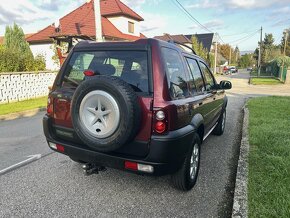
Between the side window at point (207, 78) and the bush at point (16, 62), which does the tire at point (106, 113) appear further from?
the bush at point (16, 62)

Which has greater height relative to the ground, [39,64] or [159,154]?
[39,64]

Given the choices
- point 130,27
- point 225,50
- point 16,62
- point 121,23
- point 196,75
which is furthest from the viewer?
point 225,50

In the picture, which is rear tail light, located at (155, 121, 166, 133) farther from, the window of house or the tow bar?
the window of house

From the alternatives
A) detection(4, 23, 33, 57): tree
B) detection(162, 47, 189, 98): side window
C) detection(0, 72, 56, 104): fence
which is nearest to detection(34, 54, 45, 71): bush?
detection(0, 72, 56, 104): fence

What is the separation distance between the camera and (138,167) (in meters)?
2.85

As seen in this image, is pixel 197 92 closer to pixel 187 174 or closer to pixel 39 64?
pixel 187 174

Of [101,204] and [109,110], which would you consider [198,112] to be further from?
[101,204]

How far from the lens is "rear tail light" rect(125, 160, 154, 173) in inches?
111

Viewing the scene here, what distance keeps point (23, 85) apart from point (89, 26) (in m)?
14.5

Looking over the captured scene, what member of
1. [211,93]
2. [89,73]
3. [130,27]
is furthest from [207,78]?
[130,27]

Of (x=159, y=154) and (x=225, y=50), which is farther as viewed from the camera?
(x=225, y=50)

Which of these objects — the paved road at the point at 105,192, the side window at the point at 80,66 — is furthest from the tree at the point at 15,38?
the side window at the point at 80,66

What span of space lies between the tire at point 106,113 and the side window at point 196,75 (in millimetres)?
1345

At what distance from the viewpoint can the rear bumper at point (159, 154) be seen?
2.75 metres
